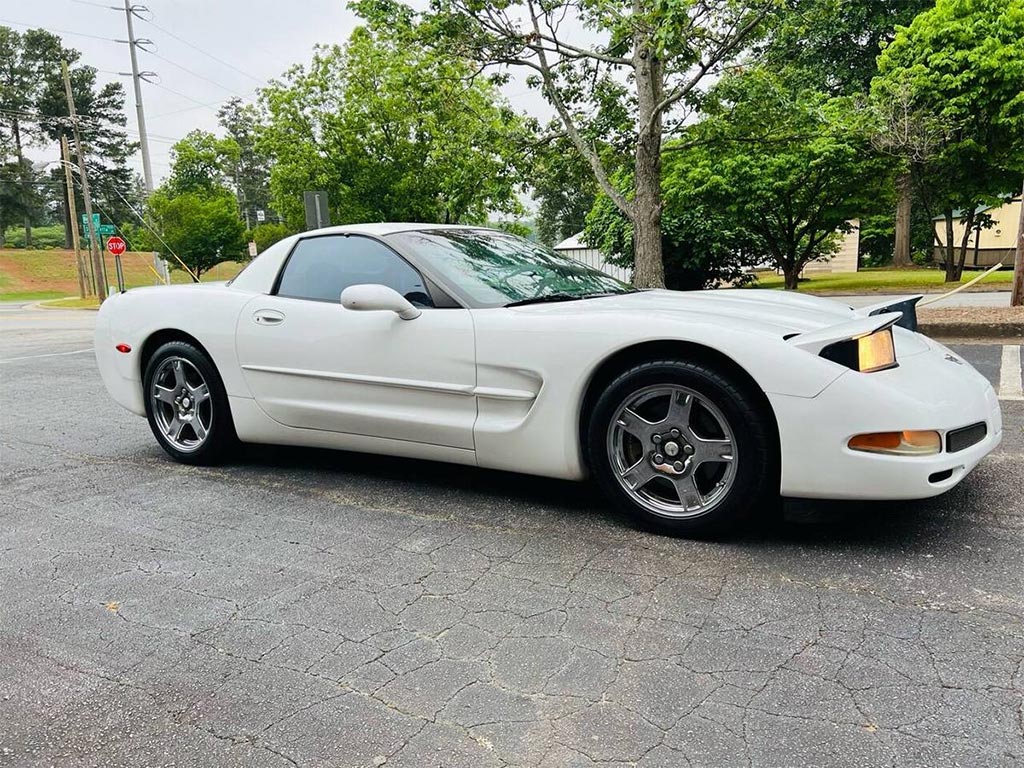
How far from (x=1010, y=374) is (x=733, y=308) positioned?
14.2 ft

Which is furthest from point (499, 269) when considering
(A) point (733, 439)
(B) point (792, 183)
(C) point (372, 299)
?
(B) point (792, 183)

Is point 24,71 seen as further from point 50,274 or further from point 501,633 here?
point 501,633

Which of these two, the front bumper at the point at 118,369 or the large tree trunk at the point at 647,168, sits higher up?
the large tree trunk at the point at 647,168

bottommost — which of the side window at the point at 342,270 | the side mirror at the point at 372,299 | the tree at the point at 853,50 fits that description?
the side mirror at the point at 372,299

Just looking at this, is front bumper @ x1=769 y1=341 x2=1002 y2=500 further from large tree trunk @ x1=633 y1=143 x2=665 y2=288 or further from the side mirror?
large tree trunk @ x1=633 y1=143 x2=665 y2=288

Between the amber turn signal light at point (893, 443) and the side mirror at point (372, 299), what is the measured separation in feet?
6.35

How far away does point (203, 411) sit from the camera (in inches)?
170

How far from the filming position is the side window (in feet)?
12.0

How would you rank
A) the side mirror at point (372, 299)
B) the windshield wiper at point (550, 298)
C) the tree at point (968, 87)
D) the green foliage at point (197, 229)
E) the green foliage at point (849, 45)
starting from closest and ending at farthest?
the side mirror at point (372, 299) < the windshield wiper at point (550, 298) < the tree at point (968, 87) < the green foliage at point (849, 45) < the green foliage at point (197, 229)

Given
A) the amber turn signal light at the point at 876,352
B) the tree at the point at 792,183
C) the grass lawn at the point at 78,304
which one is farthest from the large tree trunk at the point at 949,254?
the grass lawn at the point at 78,304

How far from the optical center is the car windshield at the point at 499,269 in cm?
357

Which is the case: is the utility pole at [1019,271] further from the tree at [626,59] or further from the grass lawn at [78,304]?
the grass lawn at [78,304]

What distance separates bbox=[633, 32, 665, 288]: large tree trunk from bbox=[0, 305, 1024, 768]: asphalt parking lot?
26.7ft

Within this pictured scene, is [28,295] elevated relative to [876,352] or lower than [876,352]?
lower
